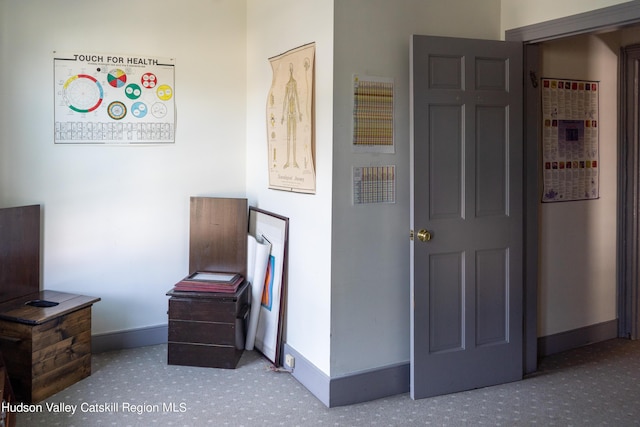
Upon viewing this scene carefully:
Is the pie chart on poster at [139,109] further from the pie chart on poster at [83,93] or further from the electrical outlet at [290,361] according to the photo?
the electrical outlet at [290,361]

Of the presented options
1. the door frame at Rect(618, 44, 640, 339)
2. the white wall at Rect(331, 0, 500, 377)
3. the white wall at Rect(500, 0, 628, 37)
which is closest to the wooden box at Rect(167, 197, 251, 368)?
the white wall at Rect(331, 0, 500, 377)

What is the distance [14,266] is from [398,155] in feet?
8.14

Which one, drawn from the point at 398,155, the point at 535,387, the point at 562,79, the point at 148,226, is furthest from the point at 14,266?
the point at 562,79

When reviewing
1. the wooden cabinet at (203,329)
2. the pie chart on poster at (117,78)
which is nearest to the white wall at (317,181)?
the wooden cabinet at (203,329)

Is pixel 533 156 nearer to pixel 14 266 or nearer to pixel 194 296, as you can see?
pixel 194 296

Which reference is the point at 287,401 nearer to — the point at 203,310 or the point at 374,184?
the point at 203,310

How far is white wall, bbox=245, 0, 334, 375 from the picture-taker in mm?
3074

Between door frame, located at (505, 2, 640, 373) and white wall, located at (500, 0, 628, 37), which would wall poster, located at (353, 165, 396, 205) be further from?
white wall, located at (500, 0, 628, 37)

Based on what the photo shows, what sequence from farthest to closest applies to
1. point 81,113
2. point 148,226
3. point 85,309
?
point 148,226 → point 81,113 → point 85,309

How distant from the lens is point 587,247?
4035 mm

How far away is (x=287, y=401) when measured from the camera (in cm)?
312

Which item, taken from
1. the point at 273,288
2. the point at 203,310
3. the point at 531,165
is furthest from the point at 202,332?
the point at 531,165

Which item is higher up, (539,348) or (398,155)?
(398,155)

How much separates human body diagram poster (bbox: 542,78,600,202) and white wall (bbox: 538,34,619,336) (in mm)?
63
